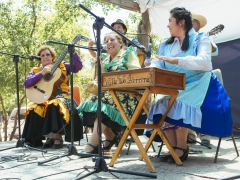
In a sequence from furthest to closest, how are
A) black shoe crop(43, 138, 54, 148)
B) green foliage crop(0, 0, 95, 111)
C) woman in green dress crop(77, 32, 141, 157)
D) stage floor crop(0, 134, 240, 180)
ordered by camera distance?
green foliage crop(0, 0, 95, 111), black shoe crop(43, 138, 54, 148), woman in green dress crop(77, 32, 141, 157), stage floor crop(0, 134, 240, 180)

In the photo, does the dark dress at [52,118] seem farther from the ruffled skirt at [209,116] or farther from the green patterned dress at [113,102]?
the ruffled skirt at [209,116]

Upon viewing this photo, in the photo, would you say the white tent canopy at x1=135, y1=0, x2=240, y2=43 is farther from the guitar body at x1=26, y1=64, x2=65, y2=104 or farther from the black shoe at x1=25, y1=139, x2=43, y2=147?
the black shoe at x1=25, y1=139, x2=43, y2=147

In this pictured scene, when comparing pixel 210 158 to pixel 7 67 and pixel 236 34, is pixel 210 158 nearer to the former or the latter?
pixel 236 34

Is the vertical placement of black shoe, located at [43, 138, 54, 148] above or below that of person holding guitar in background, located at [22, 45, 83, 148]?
below

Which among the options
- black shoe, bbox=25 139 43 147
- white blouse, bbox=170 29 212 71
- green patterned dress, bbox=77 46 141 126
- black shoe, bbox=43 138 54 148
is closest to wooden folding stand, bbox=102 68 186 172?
white blouse, bbox=170 29 212 71

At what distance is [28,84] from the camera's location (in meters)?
4.14

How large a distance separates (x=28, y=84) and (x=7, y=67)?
6240 millimetres

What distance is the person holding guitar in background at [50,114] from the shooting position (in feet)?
13.4

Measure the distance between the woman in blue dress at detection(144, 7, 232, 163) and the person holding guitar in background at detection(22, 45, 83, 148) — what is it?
5.20ft

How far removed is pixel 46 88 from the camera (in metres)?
4.12

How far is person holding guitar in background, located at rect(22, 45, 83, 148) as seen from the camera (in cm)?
410

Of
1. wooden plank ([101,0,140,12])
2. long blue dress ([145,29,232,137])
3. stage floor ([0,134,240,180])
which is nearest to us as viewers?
stage floor ([0,134,240,180])

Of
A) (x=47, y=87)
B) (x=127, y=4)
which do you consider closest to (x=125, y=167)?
(x=47, y=87)

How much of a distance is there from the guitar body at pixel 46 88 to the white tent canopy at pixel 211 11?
253cm
